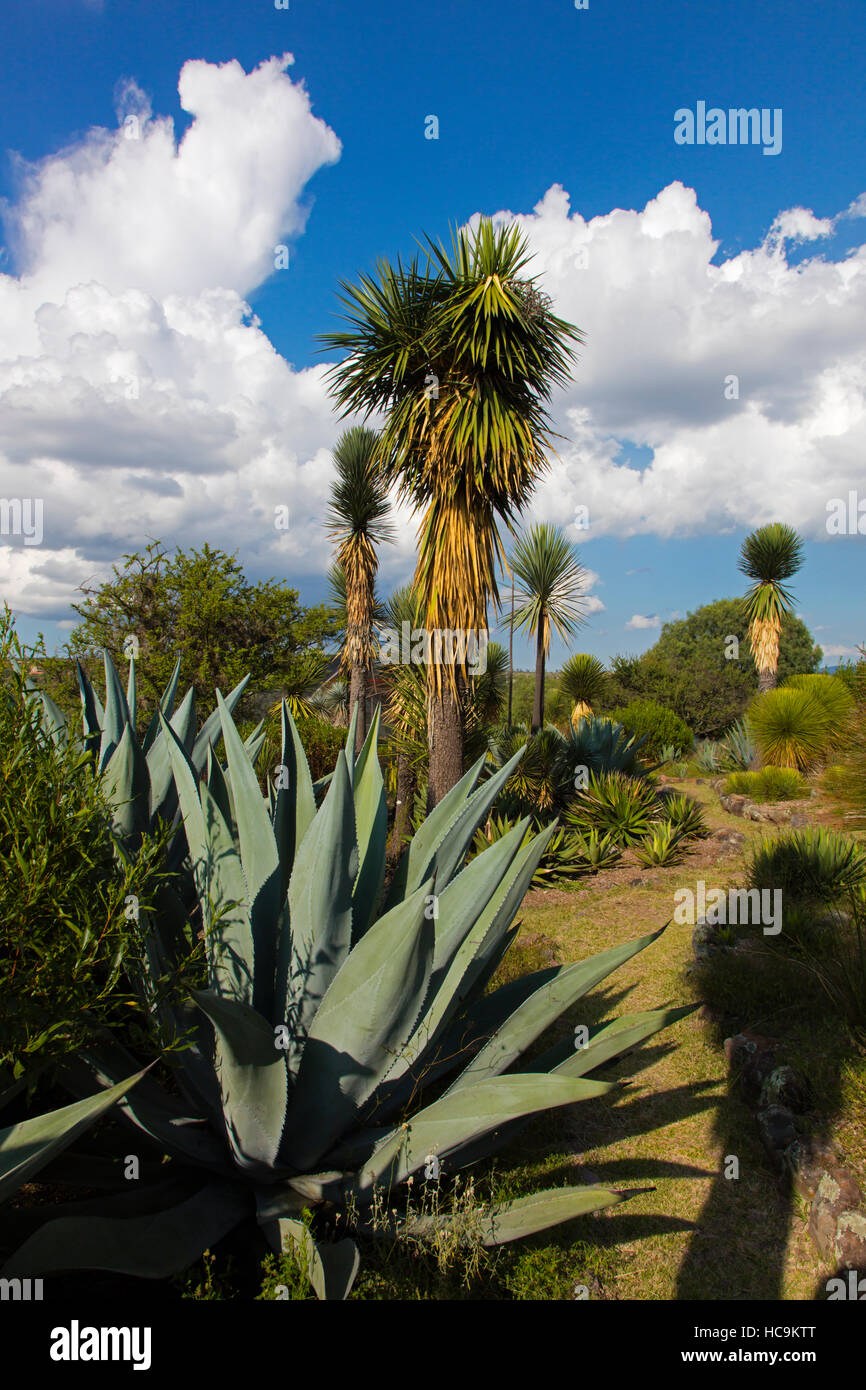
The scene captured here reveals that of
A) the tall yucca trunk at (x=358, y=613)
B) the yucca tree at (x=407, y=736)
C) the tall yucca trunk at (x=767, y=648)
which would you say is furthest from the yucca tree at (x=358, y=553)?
the tall yucca trunk at (x=767, y=648)

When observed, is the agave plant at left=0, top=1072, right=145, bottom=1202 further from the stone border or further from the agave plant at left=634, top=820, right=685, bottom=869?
the stone border

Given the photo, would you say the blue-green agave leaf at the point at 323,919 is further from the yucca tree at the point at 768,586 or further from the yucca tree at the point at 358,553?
the yucca tree at the point at 768,586

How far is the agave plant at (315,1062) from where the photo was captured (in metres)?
2.13

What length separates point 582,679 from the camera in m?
23.2

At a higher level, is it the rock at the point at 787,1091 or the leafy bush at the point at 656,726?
the leafy bush at the point at 656,726

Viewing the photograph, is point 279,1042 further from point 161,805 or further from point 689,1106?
point 689,1106

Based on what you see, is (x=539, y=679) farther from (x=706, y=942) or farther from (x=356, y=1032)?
(x=356, y=1032)

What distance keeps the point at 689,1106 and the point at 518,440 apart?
25.5 feet

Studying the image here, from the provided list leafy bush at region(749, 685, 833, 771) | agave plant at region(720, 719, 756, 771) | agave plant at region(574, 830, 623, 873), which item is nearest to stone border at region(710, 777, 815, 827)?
leafy bush at region(749, 685, 833, 771)

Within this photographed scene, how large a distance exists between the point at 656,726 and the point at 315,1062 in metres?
21.9

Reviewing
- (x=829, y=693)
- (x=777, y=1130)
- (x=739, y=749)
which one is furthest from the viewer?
(x=739, y=749)

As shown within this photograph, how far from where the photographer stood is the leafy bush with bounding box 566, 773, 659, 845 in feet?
34.3

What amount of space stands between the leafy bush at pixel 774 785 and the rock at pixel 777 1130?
1135 cm

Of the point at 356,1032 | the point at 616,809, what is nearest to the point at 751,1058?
the point at 356,1032
